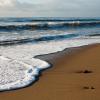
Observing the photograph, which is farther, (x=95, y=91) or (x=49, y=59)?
(x=49, y=59)

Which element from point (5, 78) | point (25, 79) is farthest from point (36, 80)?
point (5, 78)

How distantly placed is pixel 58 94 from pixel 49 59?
410 cm

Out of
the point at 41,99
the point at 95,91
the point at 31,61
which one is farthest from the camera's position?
the point at 31,61

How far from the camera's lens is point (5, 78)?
257 inches

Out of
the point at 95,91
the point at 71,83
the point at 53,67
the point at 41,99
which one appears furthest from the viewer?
the point at 53,67

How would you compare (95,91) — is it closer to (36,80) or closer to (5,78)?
A: (36,80)

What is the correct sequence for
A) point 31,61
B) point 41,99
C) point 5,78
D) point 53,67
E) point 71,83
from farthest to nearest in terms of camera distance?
point 31,61, point 53,67, point 5,78, point 71,83, point 41,99

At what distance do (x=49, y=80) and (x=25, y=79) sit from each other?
1.69ft

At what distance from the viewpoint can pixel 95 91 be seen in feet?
17.9

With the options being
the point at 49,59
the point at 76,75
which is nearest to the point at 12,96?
the point at 76,75

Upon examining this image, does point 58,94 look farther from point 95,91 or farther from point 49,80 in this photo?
point 49,80

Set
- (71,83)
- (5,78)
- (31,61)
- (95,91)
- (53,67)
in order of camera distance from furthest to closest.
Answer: (31,61)
(53,67)
(5,78)
(71,83)
(95,91)

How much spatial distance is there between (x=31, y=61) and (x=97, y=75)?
269cm

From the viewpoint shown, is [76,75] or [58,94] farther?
[76,75]
